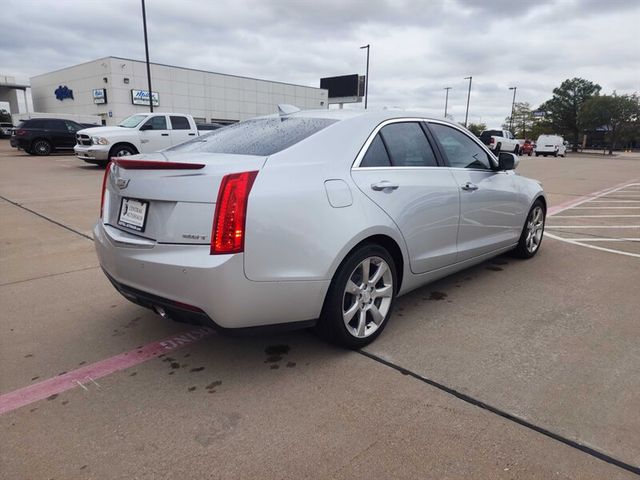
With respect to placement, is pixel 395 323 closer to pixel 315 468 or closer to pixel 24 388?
pixel 315 468

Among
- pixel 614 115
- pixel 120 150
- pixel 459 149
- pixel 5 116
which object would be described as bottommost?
pixel 120 150

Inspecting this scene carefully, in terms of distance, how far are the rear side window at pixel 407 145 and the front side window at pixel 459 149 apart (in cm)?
22

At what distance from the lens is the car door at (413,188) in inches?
121

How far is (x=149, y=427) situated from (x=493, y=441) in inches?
65.7

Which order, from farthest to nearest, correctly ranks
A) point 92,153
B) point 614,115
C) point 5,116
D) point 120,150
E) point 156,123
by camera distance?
point 5,116
point 614,115
point 156,123
point 120,150
point 92,153

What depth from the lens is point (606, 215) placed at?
332 inches

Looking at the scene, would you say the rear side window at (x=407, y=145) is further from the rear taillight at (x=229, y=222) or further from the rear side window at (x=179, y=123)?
the rear side window at (x=179, y=123)

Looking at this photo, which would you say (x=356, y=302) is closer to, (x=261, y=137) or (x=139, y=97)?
(x=261, y=137)

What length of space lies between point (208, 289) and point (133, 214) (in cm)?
78

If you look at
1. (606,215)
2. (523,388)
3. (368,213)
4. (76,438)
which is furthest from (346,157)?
(606,215)

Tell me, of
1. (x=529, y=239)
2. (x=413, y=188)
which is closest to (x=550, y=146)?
(x=529, y=239)

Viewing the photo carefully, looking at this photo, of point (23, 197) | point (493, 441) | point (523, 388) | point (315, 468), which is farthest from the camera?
point (23, 197)

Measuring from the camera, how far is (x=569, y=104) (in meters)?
71.6

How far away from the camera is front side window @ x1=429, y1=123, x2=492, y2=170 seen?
3.87m
